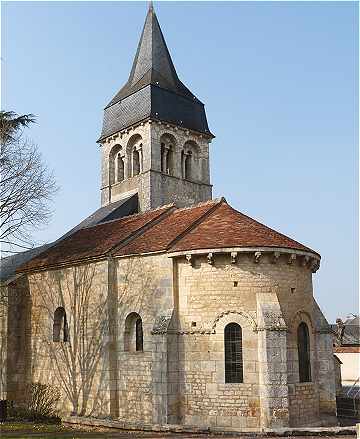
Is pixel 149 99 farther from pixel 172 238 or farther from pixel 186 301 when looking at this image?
pixel 186 301

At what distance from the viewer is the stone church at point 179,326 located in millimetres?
14500

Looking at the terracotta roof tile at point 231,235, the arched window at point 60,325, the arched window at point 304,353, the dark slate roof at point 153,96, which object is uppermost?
the dark slate roof at point 153,96

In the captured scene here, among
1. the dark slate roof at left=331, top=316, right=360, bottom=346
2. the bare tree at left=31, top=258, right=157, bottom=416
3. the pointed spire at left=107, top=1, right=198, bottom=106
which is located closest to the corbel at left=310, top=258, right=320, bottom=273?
the bare tree at left=31, top=258, right=157, bottom=416

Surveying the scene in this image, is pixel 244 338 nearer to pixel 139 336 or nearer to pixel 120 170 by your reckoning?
pixel 139 336

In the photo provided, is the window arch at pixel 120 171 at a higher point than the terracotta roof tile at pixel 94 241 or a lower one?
higher

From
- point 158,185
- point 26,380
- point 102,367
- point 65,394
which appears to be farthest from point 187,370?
point 158,185

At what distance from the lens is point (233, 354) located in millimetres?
14688

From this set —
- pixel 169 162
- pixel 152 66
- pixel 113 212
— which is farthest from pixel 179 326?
pixel 152 66

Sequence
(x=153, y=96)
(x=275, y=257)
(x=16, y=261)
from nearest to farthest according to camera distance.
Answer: (x=275, y=257) → (x=16, y=261) → (x=153, y=96)

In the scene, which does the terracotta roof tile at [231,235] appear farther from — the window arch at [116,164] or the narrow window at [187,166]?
the window arch at [116,164]

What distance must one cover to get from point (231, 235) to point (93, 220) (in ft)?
42.6

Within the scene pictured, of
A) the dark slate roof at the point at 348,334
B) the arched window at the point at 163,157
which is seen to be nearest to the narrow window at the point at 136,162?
the arched window at the point at 163,157

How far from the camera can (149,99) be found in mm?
28734

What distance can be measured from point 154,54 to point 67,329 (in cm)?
1922
